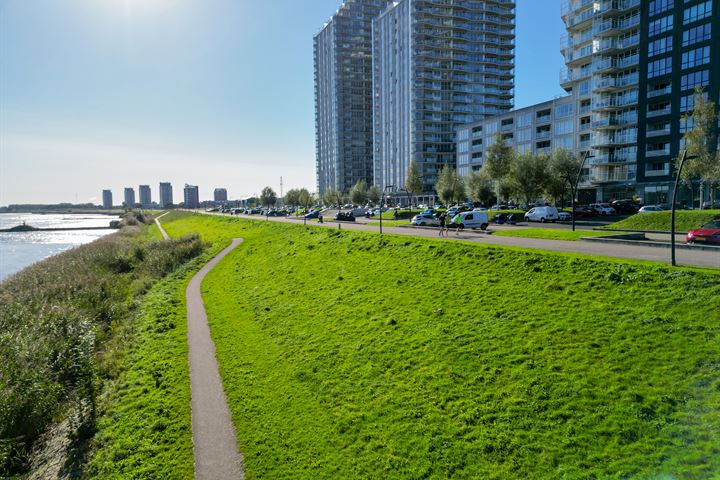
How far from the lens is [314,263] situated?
85.9 ft

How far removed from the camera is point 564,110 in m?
79.1

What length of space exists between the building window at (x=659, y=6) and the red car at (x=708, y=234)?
5723 cm

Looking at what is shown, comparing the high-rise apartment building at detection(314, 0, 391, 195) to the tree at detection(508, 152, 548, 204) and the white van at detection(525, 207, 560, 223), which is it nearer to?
the tree at detection(508, 152, 548, 204)

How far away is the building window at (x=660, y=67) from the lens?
6212cm

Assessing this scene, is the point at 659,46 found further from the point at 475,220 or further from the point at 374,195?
the point at 374,195

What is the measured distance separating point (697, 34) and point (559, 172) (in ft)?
87.7

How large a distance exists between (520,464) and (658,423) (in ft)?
8.48

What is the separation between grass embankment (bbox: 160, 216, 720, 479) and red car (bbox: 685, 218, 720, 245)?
9994 millimetres

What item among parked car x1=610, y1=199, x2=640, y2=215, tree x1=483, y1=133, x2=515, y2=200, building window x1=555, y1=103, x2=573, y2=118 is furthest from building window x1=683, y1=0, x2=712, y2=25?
tree x1=483, y1=133, x2=515, y2=200

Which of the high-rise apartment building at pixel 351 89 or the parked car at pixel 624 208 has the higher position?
the high-rise apartment building at pixel 351 89

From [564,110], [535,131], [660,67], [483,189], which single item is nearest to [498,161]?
[483,189]

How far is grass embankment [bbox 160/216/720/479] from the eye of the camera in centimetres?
781

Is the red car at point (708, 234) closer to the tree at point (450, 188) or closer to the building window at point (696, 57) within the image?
the building window at point (696, 57)

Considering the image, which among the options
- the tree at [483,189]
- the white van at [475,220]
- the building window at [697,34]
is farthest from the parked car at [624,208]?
the white van at [475,220]
